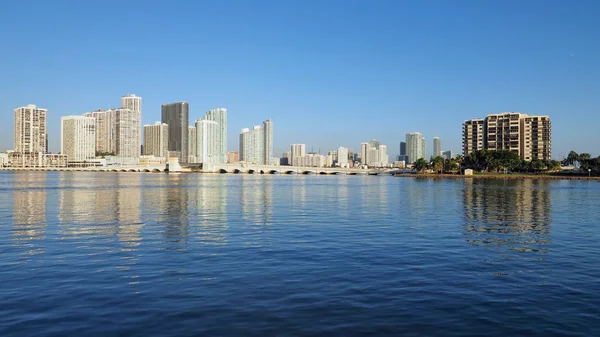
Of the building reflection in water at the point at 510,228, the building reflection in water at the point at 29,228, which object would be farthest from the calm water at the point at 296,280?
the building reflection in water at the point at 510,228

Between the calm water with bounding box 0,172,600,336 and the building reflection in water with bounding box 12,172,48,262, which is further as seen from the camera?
the building reflection in water with bounding box 12,172,48,262

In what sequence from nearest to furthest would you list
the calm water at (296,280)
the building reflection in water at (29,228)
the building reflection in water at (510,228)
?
the calm water at (296,280), the building reflection in water at (29,228), the building reflection in water at (510,228)

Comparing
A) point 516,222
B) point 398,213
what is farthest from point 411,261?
point 398,213

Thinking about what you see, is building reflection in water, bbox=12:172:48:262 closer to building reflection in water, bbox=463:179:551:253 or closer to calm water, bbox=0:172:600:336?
calm water, bbox=0:172:600:336

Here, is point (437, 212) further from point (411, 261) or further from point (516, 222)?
point (411, 261)

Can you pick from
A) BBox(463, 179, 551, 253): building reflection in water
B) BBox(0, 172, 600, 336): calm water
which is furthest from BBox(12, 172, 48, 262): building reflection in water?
BBox(463, 179, 551, 253): building reflection in water

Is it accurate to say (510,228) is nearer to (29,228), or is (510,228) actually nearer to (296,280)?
(296,280)

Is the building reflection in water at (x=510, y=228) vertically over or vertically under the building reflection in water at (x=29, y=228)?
under

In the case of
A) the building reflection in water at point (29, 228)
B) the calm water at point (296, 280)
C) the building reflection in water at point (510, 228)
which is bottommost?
the building reflection in water at point (510, 228)

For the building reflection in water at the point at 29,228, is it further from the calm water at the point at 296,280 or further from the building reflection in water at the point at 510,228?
the building reflection in water at the point at 510,228

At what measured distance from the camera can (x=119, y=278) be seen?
67.3ft

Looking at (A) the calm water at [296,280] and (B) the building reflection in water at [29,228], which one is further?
(B) the building reflection in water at [29,228]

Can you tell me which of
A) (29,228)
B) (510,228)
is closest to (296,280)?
(510,228)

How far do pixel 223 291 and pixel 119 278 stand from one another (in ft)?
17.9
